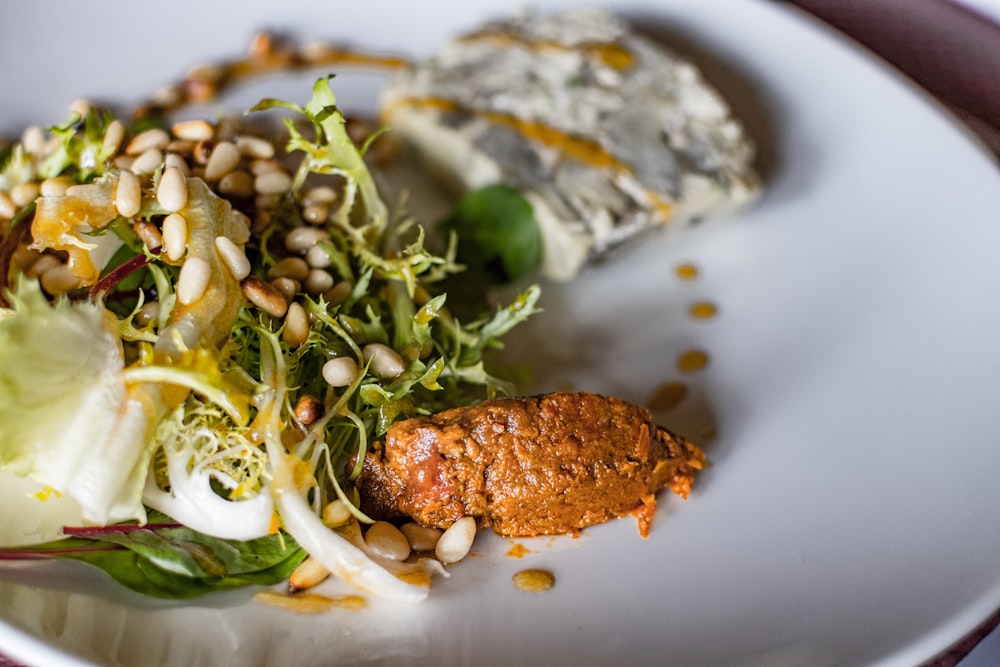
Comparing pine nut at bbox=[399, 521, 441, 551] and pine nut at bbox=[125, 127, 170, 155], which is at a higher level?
pine nut at bbox=[125, 127, 170, 155]

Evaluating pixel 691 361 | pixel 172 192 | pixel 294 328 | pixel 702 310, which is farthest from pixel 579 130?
pixel 172 192

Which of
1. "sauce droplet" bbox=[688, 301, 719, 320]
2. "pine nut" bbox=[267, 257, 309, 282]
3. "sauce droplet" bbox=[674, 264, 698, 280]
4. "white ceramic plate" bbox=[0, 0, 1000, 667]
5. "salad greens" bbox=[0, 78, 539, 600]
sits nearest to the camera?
Answer: "salad greens" bbox=[0, 78, 539, 600]

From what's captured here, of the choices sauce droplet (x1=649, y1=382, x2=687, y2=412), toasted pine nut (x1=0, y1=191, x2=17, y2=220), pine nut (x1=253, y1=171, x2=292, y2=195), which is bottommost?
sauce droplet (x1=649, y1=382, x2=687, y2=412)

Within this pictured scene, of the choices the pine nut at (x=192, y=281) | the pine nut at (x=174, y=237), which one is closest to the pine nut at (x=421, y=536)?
the pine nut at (x=192, y=281)

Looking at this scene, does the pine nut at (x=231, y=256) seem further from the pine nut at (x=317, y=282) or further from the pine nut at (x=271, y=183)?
the pine nut at (x=271, y=183)

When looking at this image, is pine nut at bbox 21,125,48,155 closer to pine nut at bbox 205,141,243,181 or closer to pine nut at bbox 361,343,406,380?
pine nut at bbox 205,141,243,181

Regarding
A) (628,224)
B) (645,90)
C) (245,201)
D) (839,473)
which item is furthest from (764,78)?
(245,201)

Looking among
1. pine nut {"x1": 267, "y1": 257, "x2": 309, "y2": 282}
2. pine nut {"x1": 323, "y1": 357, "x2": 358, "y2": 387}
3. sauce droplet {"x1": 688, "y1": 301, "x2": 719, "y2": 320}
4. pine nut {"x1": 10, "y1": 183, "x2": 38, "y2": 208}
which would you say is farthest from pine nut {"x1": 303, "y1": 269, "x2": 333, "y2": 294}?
sauce droplet {"x1": 688, "y1": 301, "x2": 719, "y2": 320}
